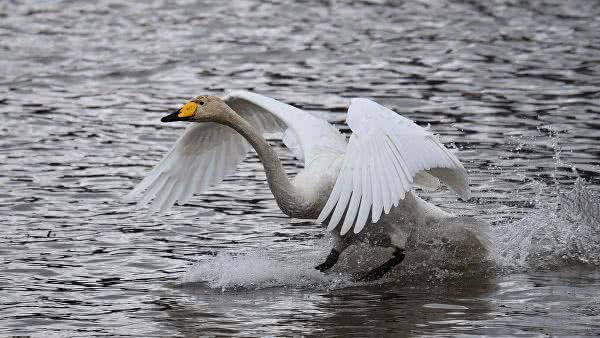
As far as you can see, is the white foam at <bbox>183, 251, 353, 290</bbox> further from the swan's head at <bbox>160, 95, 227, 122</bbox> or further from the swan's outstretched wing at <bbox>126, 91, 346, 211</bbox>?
the swan's head at <bbox>160, 95, 227, 122</bbox>

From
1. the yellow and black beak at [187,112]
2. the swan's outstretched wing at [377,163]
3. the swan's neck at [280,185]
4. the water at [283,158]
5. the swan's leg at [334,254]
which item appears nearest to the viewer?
the swan's outstretched wing at [377,163]

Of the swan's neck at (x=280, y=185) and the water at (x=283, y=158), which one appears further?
the swan's neck at (x=280, y=185)

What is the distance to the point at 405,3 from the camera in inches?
832

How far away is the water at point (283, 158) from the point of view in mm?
8305

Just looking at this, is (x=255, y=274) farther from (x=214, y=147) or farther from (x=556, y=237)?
(x=556, y=237)

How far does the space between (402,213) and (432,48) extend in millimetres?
9169

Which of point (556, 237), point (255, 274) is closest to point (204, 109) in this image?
point (255, 274)

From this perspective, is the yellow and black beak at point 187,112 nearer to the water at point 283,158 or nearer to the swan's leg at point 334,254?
the water at point 283,158

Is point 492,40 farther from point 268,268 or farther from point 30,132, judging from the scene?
point 268,268

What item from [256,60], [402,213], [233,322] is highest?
[256,60]

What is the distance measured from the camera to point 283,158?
13.0 metres

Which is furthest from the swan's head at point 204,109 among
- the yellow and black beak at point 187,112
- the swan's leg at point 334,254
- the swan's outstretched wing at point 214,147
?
the swan's leg at point 334,254

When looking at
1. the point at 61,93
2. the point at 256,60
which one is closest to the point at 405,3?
the point at 256,60

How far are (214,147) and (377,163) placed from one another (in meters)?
2.53
